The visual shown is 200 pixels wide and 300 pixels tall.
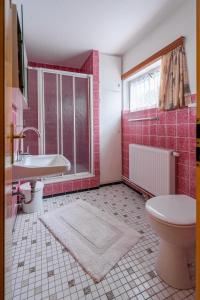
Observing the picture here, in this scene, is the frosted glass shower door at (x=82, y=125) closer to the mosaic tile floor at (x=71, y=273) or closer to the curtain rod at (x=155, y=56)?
the curtain rod at (x=155, y=56)

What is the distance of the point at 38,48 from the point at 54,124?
1.18 metres

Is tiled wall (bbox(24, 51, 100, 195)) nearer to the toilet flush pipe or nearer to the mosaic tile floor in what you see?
the mosaic tile floor

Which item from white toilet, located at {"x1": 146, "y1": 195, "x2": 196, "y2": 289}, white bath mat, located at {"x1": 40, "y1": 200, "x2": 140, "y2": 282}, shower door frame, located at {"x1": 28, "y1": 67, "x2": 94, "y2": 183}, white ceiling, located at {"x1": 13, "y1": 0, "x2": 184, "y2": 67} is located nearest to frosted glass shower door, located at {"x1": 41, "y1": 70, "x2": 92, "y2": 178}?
shower door frame, located at {"x1": 28, "y1": 67, "x2": 94, "y2": 183}

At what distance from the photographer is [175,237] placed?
1.08 metres

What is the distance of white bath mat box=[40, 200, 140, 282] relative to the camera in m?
1.35

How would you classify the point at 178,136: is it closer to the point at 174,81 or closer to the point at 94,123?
the point at 174,81

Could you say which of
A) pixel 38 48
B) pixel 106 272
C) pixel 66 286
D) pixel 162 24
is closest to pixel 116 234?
pixel 106 272

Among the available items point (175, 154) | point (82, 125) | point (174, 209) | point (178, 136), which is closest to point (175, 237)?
point (174, 209)

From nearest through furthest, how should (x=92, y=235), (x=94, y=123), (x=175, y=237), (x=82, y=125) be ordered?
(x=175, y=237)
(x=92, y=235)
(x=94, y=123)
(x=82, y=125)

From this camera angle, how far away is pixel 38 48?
106 inches

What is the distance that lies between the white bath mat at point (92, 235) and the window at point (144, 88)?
1.61 metres

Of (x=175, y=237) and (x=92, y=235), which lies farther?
(x=92, y=235)

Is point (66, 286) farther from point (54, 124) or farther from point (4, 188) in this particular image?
point (54, 124)

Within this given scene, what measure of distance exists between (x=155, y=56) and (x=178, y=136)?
1.06 m
